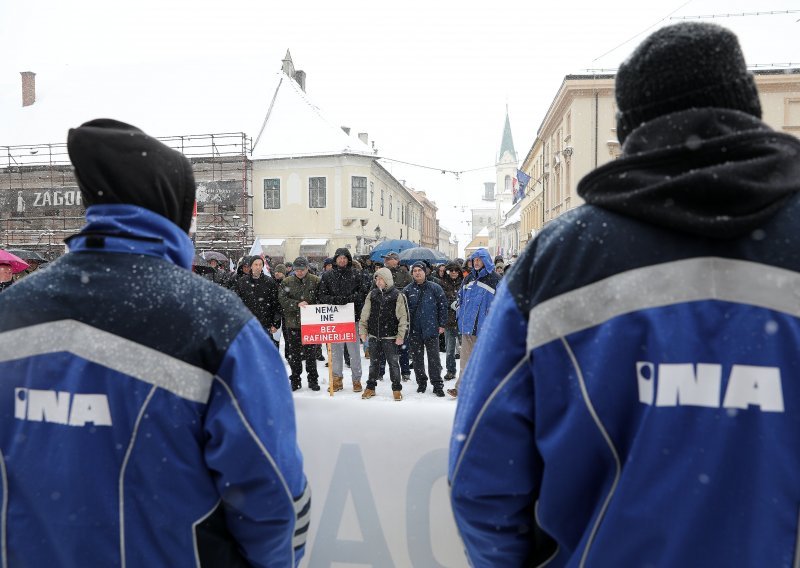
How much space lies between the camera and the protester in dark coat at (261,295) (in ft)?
29.0

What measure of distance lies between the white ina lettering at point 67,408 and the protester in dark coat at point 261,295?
7.36 m

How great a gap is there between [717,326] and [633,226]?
25cm

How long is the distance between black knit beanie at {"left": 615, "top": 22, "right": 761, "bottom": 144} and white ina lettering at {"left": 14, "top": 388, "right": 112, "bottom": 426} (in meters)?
1.48

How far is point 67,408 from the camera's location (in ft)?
4.84

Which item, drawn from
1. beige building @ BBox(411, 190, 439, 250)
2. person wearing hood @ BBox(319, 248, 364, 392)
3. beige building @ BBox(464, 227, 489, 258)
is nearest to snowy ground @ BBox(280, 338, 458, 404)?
person wearing hood @ BBox(319, 248, 364, 392)

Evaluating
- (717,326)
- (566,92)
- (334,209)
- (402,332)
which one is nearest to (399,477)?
(717,326)

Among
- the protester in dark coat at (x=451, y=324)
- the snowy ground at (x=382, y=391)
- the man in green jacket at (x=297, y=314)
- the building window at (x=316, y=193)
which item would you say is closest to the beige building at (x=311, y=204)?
the building window at (x=316, y=193)

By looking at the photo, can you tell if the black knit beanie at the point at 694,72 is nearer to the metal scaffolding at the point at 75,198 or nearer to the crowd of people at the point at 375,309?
the crowd of people at the point at 375,309

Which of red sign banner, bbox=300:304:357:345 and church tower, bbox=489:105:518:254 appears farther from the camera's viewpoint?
church tower, bbox=489:105:518:254

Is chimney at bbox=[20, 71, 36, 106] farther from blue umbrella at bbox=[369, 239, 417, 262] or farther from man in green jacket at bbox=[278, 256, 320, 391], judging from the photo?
man in green jacket at bbox=[278, 256, 320, 391]

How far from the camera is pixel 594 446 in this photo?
1207 mm

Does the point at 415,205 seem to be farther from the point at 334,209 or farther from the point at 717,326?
the point at 717,326

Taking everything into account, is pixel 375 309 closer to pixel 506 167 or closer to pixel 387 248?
pixel 387 248

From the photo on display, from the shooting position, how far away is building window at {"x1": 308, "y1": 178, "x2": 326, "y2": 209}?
3094 centimetres
